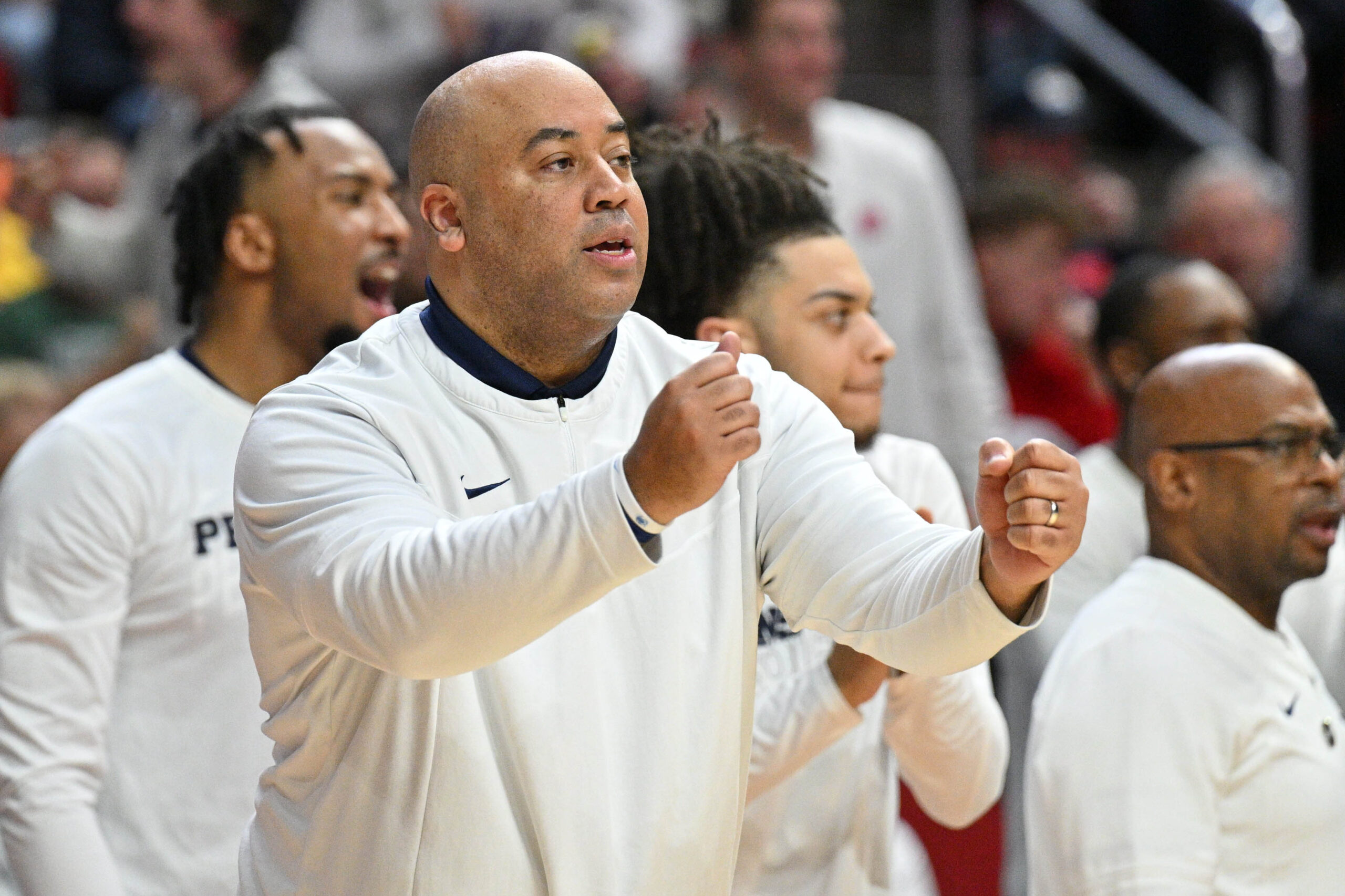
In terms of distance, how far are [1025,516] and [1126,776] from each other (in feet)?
3.87

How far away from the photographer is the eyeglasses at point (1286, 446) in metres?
3.28

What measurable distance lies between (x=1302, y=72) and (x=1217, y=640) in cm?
520

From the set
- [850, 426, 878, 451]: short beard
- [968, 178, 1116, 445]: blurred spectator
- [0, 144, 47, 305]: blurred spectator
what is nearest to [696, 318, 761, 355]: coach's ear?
[850, 426, 878, 451]: short beard

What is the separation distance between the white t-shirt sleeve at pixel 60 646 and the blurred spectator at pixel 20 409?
1.61 meters

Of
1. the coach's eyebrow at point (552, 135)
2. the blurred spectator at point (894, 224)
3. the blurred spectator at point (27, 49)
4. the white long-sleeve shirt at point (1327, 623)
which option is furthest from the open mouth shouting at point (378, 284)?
the blurred spectator at point (27, 49)

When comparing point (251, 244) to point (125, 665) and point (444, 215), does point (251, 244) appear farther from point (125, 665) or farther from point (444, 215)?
point (444, 215)

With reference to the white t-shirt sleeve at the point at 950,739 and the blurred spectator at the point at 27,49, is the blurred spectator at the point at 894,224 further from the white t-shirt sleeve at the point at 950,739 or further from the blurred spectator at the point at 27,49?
the blurred spectator at the point at 27,49

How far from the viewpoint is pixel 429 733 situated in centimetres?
220

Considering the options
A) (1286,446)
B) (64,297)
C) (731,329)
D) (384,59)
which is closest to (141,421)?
(731,329)

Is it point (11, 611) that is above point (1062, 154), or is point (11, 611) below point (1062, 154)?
below

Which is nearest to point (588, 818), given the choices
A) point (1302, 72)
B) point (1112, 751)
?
point (1112, 751)

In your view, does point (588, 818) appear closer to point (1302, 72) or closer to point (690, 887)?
point (690, 887)

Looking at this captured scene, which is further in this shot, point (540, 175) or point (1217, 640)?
point (1217, 640)

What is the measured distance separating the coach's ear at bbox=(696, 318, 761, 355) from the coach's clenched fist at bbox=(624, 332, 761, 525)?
3.83 ft
